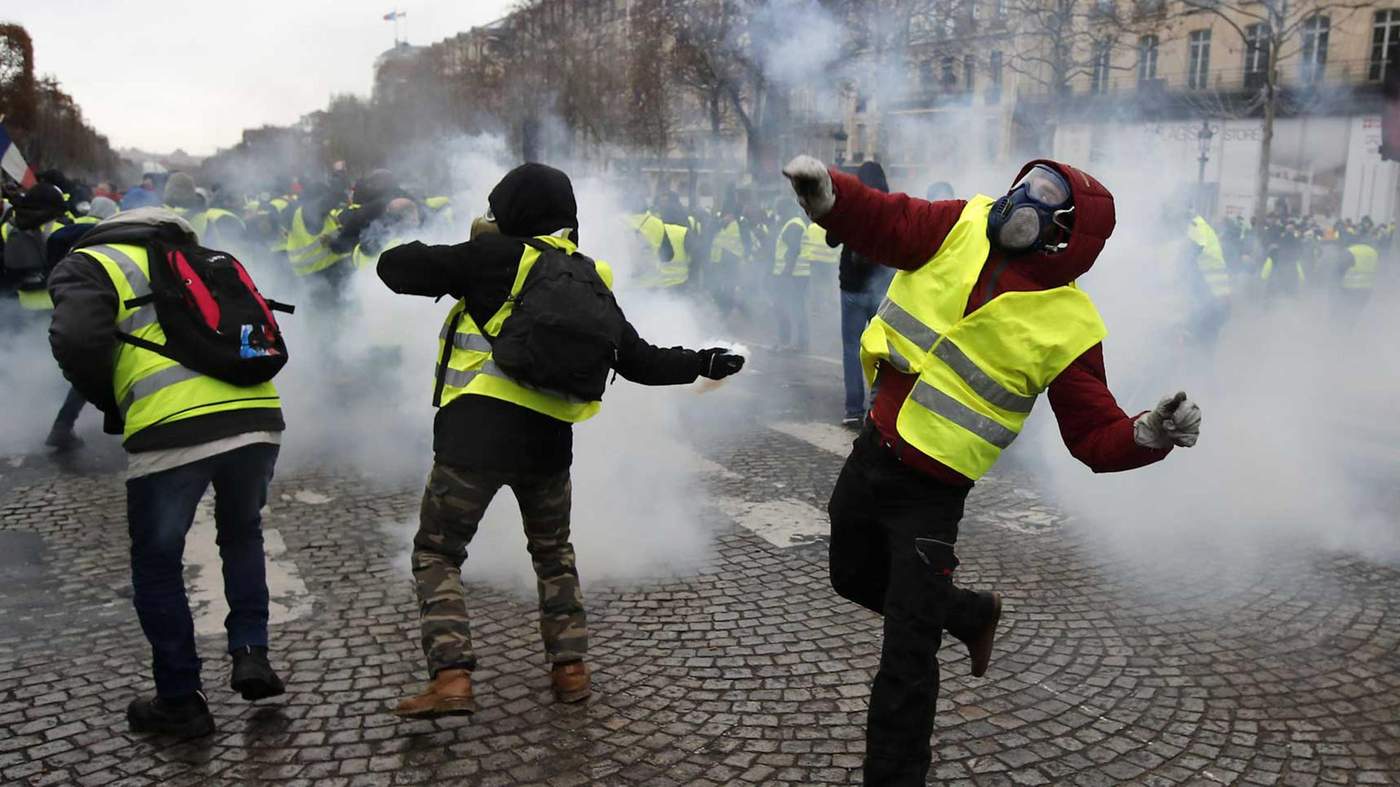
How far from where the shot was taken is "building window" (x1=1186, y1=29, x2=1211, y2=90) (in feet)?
75.3

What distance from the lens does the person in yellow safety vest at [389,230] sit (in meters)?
8.39

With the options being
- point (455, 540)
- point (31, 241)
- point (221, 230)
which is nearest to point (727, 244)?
point (221, 230)

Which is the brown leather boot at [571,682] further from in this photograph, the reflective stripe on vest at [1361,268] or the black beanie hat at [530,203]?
the reflective stripe on vest at [1361,268]

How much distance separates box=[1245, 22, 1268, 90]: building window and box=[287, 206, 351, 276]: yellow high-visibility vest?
15600mm

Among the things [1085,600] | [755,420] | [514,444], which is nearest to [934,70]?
[755,420]

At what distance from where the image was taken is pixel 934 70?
607 inches

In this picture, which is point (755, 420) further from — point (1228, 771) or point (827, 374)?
point (1228, 771)

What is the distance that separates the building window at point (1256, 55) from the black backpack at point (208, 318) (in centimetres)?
1885

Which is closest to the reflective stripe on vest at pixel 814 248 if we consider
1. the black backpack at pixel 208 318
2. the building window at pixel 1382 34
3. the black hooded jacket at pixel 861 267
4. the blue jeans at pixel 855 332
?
the black hooded jacket at pixel 861 267

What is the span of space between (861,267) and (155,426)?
17.4ft

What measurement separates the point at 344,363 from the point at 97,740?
21.5 feet

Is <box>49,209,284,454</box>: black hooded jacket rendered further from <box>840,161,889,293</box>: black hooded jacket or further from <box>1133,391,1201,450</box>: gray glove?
<box>840,161,889,293</box>: black hooded jacket

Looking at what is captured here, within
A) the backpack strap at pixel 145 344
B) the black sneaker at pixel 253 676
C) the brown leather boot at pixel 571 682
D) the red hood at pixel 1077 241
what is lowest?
the brown leather boot at pixel 571 682

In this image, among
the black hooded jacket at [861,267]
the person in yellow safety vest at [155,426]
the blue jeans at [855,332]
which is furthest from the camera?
the blue jeans at [855,332]
